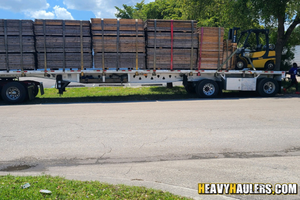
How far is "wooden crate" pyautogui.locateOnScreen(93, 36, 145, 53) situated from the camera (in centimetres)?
1340

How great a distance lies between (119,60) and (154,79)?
79.2 inches

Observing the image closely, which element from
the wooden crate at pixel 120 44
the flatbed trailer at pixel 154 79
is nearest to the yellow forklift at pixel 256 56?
the flatbed trailer at pixel 154 79

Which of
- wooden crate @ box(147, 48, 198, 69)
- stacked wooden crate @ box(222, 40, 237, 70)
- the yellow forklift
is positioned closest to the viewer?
wooden crate @ box(147, 48, 198, 69)

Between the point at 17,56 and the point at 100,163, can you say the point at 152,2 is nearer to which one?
the point at 17,56

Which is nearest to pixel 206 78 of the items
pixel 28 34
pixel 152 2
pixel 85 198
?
pixel 28 34

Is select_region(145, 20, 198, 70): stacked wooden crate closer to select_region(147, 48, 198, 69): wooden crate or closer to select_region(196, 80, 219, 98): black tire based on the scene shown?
select_region(147, 48, 198, 69): wooden crate

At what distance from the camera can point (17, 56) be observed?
42.9 ft

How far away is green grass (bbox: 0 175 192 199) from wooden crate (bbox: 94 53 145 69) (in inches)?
392

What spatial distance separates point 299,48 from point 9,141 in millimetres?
37357

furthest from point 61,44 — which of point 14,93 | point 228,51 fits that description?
point 228,51

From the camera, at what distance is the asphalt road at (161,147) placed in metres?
4.50

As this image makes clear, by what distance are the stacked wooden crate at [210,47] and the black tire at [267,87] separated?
227 cm

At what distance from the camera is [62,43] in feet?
43.5

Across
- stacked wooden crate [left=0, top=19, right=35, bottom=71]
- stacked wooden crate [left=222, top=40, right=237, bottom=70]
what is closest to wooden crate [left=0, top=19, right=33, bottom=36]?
stacked wooden crate [left=0, top=19, right=35, bottom=71]
